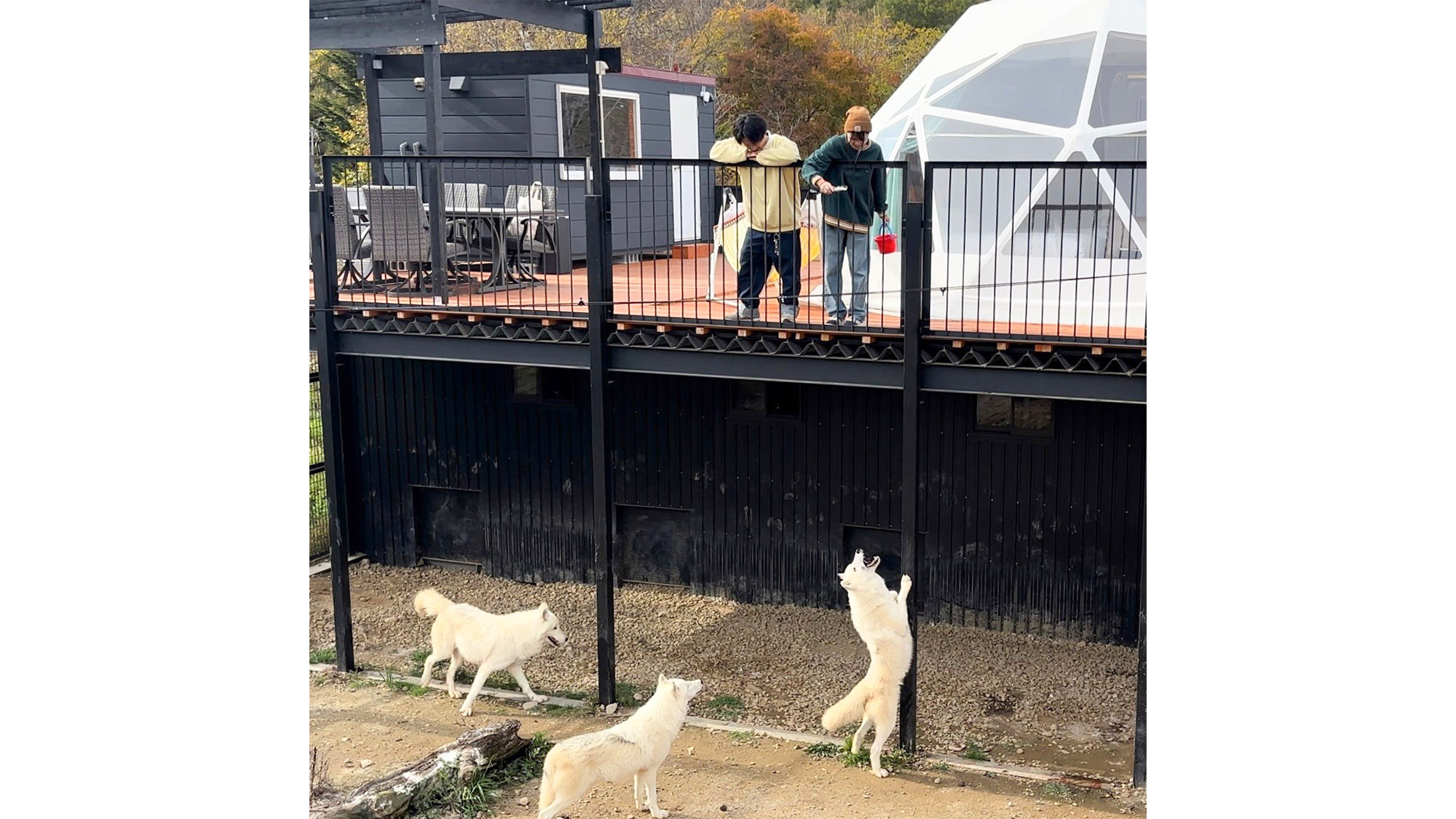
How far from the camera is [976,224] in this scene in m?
10.9

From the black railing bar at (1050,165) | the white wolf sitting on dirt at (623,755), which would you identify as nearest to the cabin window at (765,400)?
the black railing bar at (1050,165)

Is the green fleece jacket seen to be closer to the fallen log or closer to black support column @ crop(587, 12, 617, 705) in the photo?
black support column @ crop(587, 12, 617, 705)

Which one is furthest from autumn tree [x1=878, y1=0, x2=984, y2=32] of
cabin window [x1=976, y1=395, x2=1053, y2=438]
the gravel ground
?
the gravel ground

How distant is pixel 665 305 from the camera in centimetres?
992

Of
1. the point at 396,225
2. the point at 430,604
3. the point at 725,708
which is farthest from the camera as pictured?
the point at 396,225

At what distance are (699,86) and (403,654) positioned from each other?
9080mm

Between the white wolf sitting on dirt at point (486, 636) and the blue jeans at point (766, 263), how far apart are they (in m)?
2.84

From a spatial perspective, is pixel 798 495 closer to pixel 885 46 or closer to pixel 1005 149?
pixel 1005 149

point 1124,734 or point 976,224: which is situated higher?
point 976,224

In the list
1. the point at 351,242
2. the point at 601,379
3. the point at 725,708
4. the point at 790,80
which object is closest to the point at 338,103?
the point at 790,80

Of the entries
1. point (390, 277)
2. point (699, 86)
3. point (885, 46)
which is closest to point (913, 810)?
point (390, 277)

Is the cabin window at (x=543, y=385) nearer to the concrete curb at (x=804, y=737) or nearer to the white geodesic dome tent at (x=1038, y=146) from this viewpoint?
the concrete curb at (x=804, y=737)

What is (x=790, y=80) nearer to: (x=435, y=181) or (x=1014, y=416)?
(x=1014, y=416)

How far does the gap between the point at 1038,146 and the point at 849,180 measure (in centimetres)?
259
